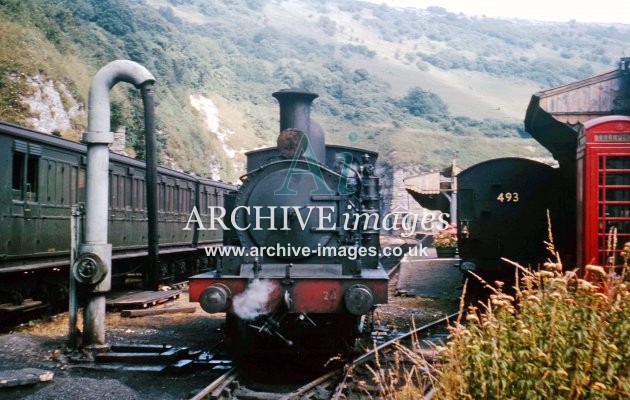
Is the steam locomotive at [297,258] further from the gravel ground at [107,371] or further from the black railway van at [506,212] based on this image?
the black railway van at [506,212]

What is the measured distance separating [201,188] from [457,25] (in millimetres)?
126318

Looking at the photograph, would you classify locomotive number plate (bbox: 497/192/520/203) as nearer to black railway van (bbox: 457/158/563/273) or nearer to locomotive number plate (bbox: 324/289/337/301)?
black railway van (bbox: 457/158/563/273)

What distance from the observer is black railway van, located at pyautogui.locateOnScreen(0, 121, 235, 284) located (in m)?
9.88

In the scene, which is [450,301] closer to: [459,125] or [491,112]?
[459,125]

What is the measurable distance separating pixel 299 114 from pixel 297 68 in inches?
2898

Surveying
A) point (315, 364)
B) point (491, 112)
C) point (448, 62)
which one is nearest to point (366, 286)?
point (315, 364)

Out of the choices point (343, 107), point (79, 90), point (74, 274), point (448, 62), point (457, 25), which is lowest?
point (74, 274)

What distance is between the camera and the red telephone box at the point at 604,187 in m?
9.06

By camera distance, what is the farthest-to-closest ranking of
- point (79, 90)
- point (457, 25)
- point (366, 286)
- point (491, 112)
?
point (457, 25)
point (491, 112)
point (79, 90)
point (366, 286)

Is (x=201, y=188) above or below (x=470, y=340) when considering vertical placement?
above

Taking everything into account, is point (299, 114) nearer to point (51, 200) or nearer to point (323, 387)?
point (323, 387)

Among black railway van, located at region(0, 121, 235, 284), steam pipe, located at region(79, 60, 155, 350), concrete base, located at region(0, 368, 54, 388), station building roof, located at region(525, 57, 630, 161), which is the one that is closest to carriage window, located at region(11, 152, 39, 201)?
black railway van, located at region(0, 121, 235, 284)

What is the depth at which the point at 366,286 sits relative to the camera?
22.7ft

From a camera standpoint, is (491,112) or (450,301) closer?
(450,301)
